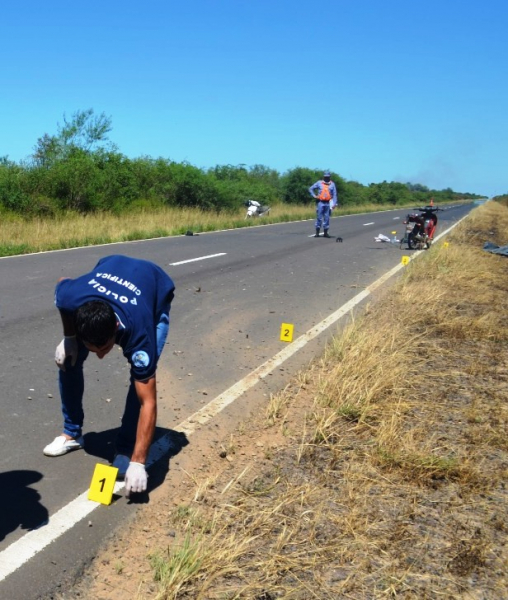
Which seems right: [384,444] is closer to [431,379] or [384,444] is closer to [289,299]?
[431,379]

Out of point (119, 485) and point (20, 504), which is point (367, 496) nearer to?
point (119, 485)

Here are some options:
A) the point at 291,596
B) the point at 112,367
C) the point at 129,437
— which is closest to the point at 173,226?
the point at 112,367

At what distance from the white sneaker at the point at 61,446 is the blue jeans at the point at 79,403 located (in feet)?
0.15

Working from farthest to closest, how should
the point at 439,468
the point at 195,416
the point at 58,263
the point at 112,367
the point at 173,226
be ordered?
the point at 173,226 → the point at 58,263 → the point at 112,367 → the point at 195,416 → the point at 439,468

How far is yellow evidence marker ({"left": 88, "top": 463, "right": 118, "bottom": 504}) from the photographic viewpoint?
3715 millimetres

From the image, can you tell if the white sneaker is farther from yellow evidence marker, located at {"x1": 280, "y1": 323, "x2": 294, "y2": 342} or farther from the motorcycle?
the motorcycle

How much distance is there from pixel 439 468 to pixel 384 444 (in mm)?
410

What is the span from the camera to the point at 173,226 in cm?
2375

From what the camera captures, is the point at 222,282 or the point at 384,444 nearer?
the point at 384,444

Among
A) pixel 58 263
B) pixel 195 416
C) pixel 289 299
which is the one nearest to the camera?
pixel 195 416

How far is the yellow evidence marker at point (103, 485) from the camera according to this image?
371 centimetres

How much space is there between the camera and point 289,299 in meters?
10.2

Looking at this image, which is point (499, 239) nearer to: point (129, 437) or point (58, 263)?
point (58, 263)

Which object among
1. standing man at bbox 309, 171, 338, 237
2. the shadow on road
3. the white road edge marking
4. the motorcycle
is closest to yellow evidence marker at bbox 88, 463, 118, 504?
the white road edge marking
